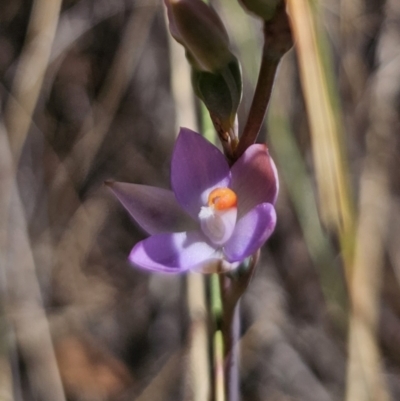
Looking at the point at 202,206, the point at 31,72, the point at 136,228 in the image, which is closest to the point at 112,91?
the point at 31,72

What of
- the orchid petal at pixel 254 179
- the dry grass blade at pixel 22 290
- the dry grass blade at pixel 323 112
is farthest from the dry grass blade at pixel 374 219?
the dry grass blade at pixel 22 290

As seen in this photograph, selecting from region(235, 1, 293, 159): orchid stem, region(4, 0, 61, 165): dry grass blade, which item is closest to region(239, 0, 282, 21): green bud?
region(235, 1, 293, 159): orchid stem

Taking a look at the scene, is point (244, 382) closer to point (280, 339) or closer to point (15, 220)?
point (280, 339)

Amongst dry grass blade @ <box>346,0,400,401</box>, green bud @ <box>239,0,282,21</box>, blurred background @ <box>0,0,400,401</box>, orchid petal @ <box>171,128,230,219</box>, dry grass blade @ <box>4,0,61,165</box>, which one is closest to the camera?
green bud @ <box>239,0,282,21</box>

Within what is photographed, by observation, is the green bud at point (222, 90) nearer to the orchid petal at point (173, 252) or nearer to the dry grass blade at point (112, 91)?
the orchid petal at point (173, 252)

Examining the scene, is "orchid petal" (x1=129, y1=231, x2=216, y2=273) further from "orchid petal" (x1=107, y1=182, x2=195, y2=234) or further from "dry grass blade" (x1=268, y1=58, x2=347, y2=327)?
"dry grass blade" (x1=268, y1=58, x2=347, y2=327)

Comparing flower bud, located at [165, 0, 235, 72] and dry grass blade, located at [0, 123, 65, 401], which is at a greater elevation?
flower bud, located at [165, 0, 235, 72]
